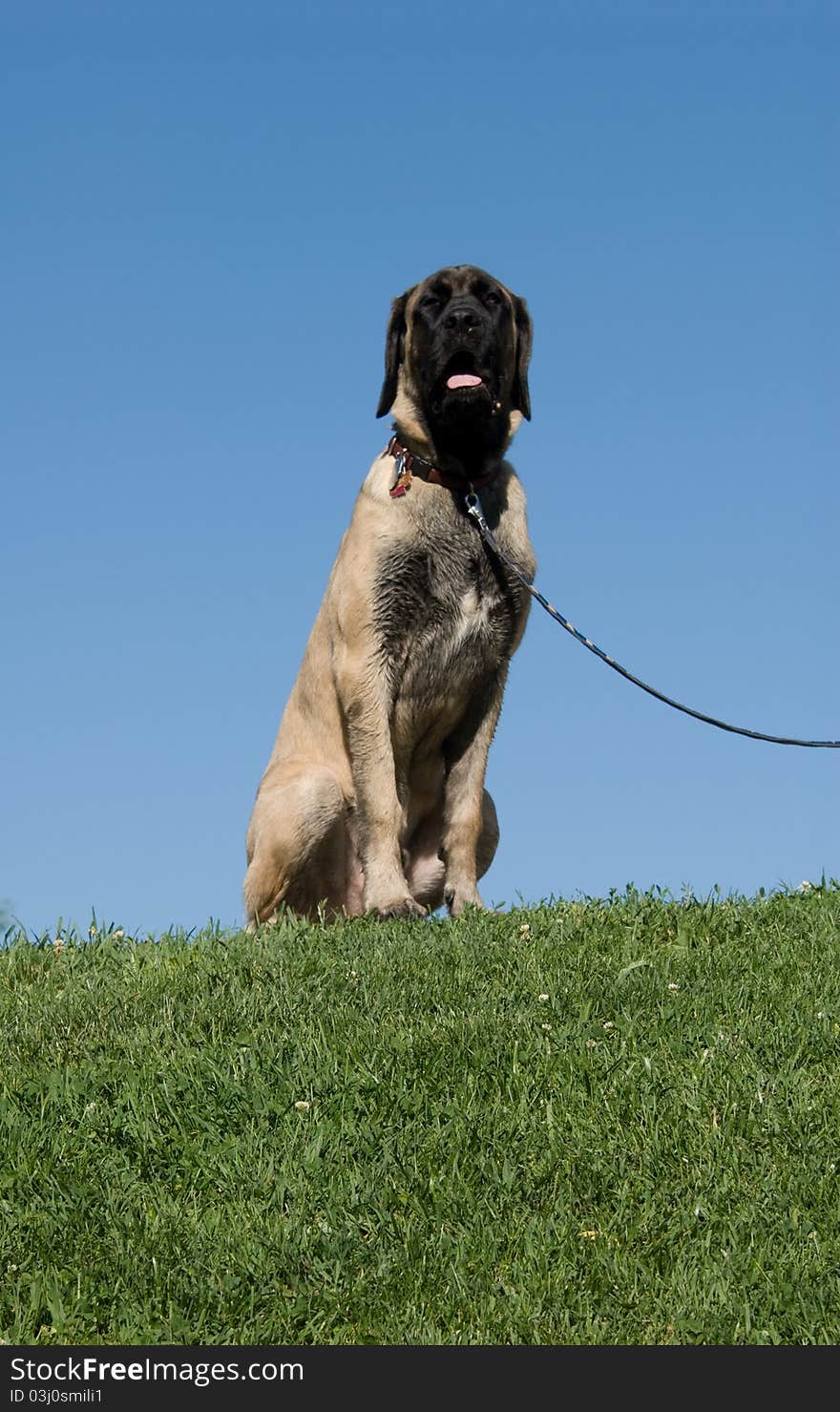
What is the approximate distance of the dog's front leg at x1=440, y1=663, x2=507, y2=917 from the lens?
28.5 ft

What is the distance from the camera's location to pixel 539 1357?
4551 mm

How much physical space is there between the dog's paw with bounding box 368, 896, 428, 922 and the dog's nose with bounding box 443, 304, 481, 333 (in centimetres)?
306

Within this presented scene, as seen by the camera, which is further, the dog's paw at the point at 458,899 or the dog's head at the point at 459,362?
the dog's paw at the point at 458,899

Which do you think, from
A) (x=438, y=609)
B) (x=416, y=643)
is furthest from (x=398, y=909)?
(x=438, y=609)

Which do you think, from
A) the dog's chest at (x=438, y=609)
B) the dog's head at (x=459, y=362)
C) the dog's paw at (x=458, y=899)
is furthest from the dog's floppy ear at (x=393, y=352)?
the dog's paw at (x=458, y=899)

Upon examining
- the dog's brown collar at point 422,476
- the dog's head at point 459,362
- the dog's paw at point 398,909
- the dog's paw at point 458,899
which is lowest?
the dog's paw at point 398,909

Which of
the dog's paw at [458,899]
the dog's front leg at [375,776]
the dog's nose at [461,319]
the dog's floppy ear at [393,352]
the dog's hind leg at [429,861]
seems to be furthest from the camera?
the dog's hind leg at [429,861]

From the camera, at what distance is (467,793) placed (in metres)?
8.78

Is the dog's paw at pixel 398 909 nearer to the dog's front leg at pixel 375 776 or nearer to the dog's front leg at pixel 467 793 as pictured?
the dog's front leg at pixel 375 776

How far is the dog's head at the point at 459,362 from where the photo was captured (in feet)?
27.3

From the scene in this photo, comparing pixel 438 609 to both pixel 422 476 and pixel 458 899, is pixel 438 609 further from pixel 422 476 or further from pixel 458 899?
pixel 458 899

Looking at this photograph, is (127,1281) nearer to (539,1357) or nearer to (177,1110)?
(177,1110)

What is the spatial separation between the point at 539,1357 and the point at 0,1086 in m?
2.56

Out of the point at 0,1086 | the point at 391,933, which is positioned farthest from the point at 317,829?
the point at 0,1086
